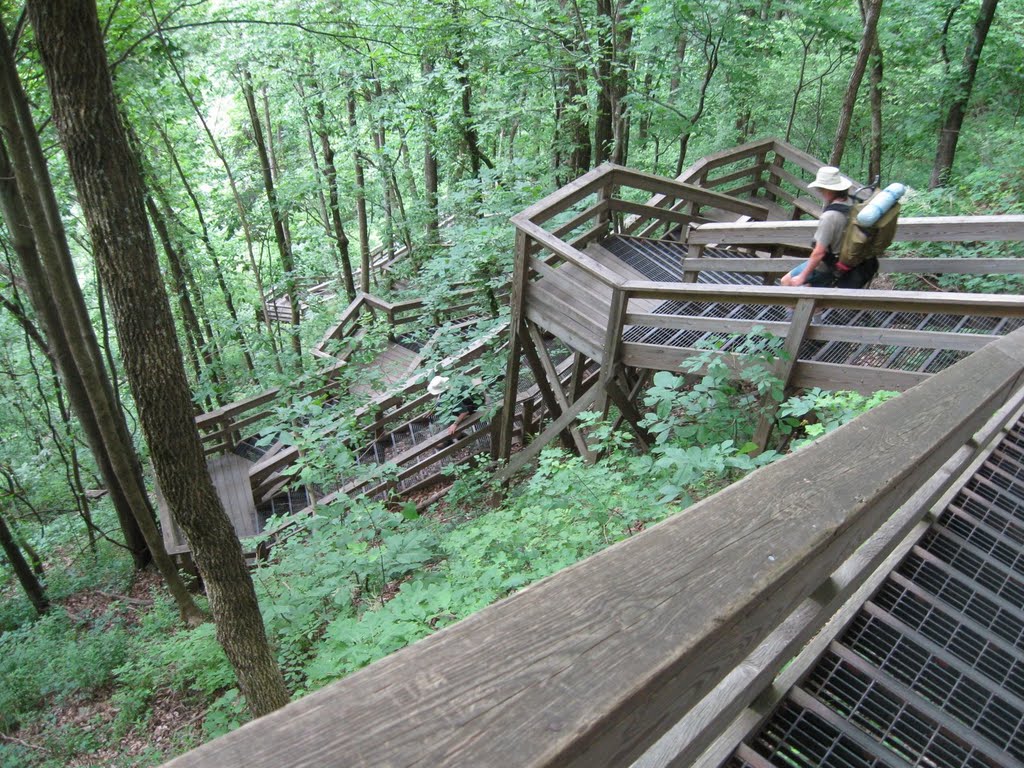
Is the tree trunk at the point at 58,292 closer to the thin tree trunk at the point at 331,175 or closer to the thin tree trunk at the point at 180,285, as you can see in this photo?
the thin tree trunk at the point at 180,285

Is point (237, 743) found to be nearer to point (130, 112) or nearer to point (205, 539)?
point (205, 539)

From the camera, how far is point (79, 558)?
11289mm

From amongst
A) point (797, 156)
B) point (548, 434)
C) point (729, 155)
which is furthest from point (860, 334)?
point (797, 156)

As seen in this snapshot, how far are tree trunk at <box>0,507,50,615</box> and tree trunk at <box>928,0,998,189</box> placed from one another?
16883 millimetres

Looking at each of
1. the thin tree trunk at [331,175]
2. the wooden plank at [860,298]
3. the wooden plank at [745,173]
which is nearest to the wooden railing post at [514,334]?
the wooden plank at [860,298]

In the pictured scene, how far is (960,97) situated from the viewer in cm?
1132

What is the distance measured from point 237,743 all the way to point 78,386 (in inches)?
343

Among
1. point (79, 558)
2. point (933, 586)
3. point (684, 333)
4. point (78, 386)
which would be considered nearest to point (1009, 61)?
point (684, 333)

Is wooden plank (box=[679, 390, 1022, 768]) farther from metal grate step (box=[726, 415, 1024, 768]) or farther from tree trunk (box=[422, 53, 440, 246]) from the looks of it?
tree trunk (box=[422, 53, 440, 246])

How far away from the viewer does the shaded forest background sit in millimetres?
4914

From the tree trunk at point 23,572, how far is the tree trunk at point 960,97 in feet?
55.4

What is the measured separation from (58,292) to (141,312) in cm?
320

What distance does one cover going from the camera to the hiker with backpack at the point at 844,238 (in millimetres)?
4926

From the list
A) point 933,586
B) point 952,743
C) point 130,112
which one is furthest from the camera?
point 130,112
